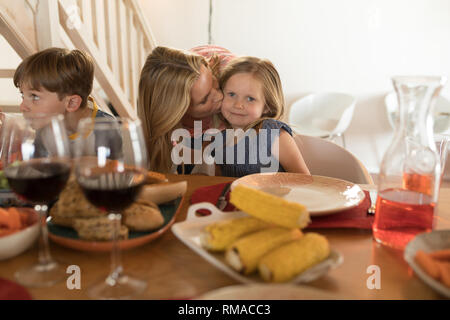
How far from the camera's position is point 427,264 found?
23.4 inches

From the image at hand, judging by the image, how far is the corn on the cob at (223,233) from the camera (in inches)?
25.8

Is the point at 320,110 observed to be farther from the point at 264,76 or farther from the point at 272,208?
the point at 272,208

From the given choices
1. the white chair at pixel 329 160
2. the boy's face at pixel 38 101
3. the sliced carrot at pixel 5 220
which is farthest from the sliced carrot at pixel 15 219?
the white chair at pixel 329 160

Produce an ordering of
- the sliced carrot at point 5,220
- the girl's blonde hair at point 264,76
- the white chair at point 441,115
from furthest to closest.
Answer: the white chair at point 441,115 → the girl's blonde hair at point 264,76 → the sliced carrot at point 5,220

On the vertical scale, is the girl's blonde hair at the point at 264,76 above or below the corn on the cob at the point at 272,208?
above

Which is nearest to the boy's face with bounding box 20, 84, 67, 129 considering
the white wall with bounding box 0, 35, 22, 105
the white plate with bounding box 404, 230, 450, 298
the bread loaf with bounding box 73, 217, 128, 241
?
the bread loaf with bounding box 73, 217, 128, 241

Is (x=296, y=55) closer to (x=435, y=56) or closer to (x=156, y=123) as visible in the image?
(x=435, y=56)

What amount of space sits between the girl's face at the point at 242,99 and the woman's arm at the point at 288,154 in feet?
0.44

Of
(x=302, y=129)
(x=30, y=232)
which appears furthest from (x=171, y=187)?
(x=302, y=129)

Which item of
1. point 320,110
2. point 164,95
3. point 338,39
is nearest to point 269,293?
point 164,95

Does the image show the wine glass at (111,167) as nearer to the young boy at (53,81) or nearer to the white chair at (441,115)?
the young boy at (53,81)

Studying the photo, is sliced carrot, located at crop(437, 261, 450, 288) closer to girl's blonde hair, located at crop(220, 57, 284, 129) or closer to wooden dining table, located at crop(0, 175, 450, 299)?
wooden dining table, located at crop(0, 175, 450, 299)

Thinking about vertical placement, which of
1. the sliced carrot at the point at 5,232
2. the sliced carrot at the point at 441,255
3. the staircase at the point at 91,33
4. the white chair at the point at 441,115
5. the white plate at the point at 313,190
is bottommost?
the white chair at the point at 441,115

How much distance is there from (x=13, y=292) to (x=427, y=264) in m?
0.60
